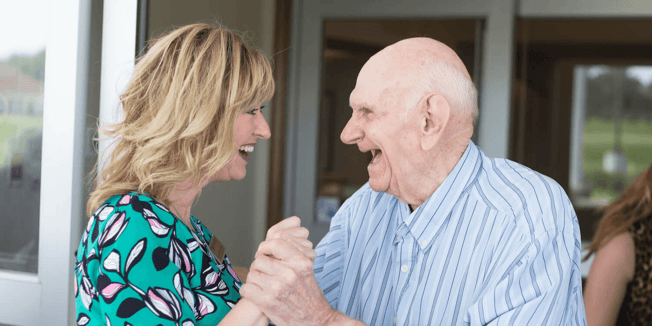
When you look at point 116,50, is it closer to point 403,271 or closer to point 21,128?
point 21,128

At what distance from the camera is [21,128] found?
65.9 inches

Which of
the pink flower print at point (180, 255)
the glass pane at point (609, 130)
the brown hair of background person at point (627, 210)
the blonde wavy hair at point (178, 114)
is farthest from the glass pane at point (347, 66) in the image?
the glass pane at point (609, 130)

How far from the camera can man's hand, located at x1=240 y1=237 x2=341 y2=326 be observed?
1.15 m

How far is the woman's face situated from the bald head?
29cm

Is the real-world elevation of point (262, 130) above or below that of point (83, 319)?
above

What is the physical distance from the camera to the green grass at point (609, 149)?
611cm

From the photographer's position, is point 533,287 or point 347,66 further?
point 347,66

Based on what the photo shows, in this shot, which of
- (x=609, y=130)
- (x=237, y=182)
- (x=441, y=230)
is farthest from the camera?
(x=609, y=130)

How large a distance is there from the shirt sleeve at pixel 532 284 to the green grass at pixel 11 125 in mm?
1295

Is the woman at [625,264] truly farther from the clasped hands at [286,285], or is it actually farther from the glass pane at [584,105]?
the glass pane at [584,105]

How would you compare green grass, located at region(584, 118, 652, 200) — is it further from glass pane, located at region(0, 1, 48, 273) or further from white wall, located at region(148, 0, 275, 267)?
glass pane, located at region(0, 1, 48, 273)

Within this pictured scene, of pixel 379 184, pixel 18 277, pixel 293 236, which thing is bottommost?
pixel 18 277

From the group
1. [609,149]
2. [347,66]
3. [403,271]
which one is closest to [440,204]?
[403,271]

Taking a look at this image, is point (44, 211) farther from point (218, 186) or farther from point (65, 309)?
point (218, 186)
